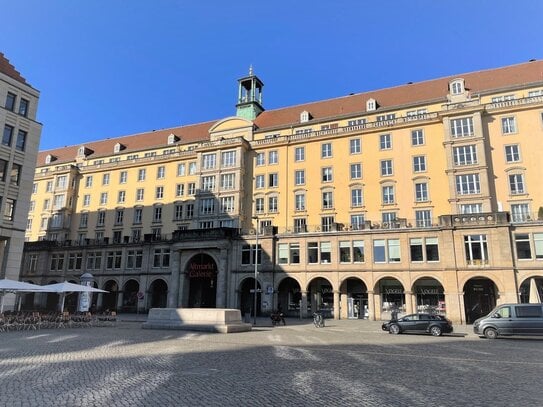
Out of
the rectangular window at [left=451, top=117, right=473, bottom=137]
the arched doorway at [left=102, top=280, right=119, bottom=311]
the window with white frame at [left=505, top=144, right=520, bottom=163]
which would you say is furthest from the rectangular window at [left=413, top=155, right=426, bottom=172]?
the arched doorway at [left=102, top=280, right=119, bottom=311]

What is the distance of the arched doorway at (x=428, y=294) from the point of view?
39.0 metres

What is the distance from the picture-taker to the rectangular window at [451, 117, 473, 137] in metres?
42.6

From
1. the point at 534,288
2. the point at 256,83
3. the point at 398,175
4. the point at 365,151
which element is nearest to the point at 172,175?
the point at 256,83

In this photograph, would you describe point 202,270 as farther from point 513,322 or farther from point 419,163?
point 513,322

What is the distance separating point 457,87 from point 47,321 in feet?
151

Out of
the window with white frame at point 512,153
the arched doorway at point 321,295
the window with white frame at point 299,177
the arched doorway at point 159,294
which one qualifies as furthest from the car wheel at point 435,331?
the arched doorway at point 159,294

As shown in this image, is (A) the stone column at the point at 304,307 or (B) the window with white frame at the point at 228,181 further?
(B) the window with white frame at the point at 228,181

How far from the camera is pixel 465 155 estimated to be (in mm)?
42250

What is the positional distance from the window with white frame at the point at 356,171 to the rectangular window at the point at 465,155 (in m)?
10.3

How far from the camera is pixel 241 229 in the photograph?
4862 centimetres

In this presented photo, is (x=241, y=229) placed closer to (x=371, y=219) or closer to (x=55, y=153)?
(x=371, y=219)

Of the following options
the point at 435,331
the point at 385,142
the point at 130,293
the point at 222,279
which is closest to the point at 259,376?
the point at 435,331

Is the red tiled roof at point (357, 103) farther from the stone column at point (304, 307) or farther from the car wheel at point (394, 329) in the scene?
the car wheel at point (394, 329)

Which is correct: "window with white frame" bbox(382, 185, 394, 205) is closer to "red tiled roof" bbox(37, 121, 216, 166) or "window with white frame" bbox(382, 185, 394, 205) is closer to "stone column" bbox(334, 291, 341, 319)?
"stone column" bbox(334, 291, 341, 319)
